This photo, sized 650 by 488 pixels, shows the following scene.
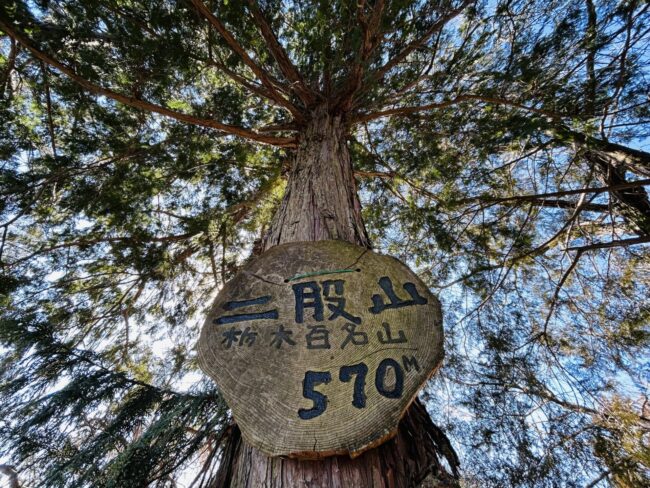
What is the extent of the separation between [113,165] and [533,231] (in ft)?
11.1

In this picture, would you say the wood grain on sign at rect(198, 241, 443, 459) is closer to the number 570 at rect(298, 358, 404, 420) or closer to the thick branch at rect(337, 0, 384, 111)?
the number 570 at rect(298, 358, 404, 420)

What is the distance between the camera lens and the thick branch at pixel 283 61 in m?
2.27

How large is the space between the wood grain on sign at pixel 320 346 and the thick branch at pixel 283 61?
168 cm

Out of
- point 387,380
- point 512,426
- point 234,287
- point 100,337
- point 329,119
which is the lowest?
point 512,426

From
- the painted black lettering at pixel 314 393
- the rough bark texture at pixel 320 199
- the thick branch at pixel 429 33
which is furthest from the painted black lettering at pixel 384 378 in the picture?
the thick branch at pixel 429 33

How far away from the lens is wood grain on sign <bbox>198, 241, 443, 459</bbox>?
79 cm

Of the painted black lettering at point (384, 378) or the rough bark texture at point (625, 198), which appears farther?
the rough bark texture at point (625, 198)

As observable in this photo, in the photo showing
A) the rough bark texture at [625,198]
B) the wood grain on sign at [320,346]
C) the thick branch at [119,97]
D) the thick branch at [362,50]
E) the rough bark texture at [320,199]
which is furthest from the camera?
the rough bark texture at [625,198]

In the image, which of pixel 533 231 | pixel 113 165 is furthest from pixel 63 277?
pixel 533 231

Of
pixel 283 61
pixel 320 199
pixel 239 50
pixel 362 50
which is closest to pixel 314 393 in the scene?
pixel 320 199

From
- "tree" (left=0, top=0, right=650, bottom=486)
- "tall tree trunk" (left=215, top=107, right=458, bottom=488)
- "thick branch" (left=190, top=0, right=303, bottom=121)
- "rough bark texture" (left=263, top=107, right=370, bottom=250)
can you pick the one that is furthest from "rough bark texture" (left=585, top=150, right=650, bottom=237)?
"thick branch" (left=190, top=0, right=303, bottom=121)

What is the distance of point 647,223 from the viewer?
195 centimetres

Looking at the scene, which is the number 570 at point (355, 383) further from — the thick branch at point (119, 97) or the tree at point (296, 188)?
the thick branch at point (119, 97)

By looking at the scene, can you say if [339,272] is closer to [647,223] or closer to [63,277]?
[647,223]
